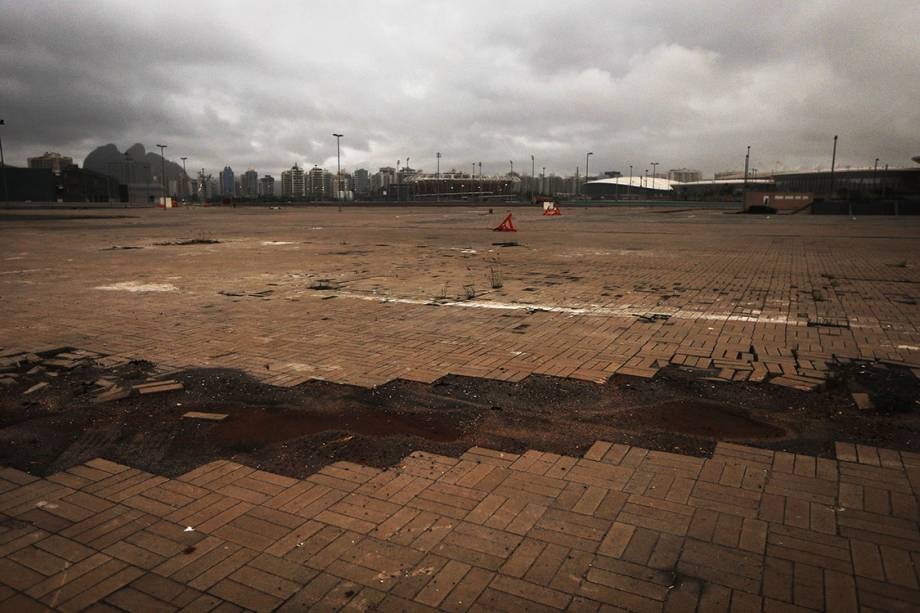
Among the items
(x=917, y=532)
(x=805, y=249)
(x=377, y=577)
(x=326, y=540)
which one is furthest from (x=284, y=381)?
(x=805, y=249)

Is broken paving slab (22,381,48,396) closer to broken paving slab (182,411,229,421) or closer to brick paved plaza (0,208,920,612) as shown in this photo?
brick paved plaza (0,208,920,612)

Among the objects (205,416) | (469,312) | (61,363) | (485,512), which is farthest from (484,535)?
(469,312)

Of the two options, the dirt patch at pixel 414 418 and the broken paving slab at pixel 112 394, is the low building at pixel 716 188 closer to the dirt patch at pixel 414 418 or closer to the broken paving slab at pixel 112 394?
the dirt patch at pixel 414 418

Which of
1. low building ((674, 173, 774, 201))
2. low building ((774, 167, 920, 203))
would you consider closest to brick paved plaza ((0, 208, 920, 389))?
low building ((774, 167, 920, 203))

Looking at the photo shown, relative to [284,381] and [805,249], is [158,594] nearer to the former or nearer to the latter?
[284,381]

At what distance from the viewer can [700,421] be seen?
432 cm

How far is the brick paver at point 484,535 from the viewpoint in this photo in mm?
2447

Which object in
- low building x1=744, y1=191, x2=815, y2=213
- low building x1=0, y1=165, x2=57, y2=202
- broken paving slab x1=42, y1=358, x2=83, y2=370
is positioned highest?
low building x1=0, y1=165, x2=57, y2=202

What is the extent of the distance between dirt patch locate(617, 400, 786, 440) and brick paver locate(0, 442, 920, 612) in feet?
1.24

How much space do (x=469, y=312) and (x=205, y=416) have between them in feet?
14.3

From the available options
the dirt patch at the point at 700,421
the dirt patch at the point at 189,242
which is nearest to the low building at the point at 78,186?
the dirt patch at the point at 189,242

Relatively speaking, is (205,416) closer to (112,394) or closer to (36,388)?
(112,394)

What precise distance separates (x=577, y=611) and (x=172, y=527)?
6.55 feet

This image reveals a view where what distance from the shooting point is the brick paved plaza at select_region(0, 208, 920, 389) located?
5824 millimetres
